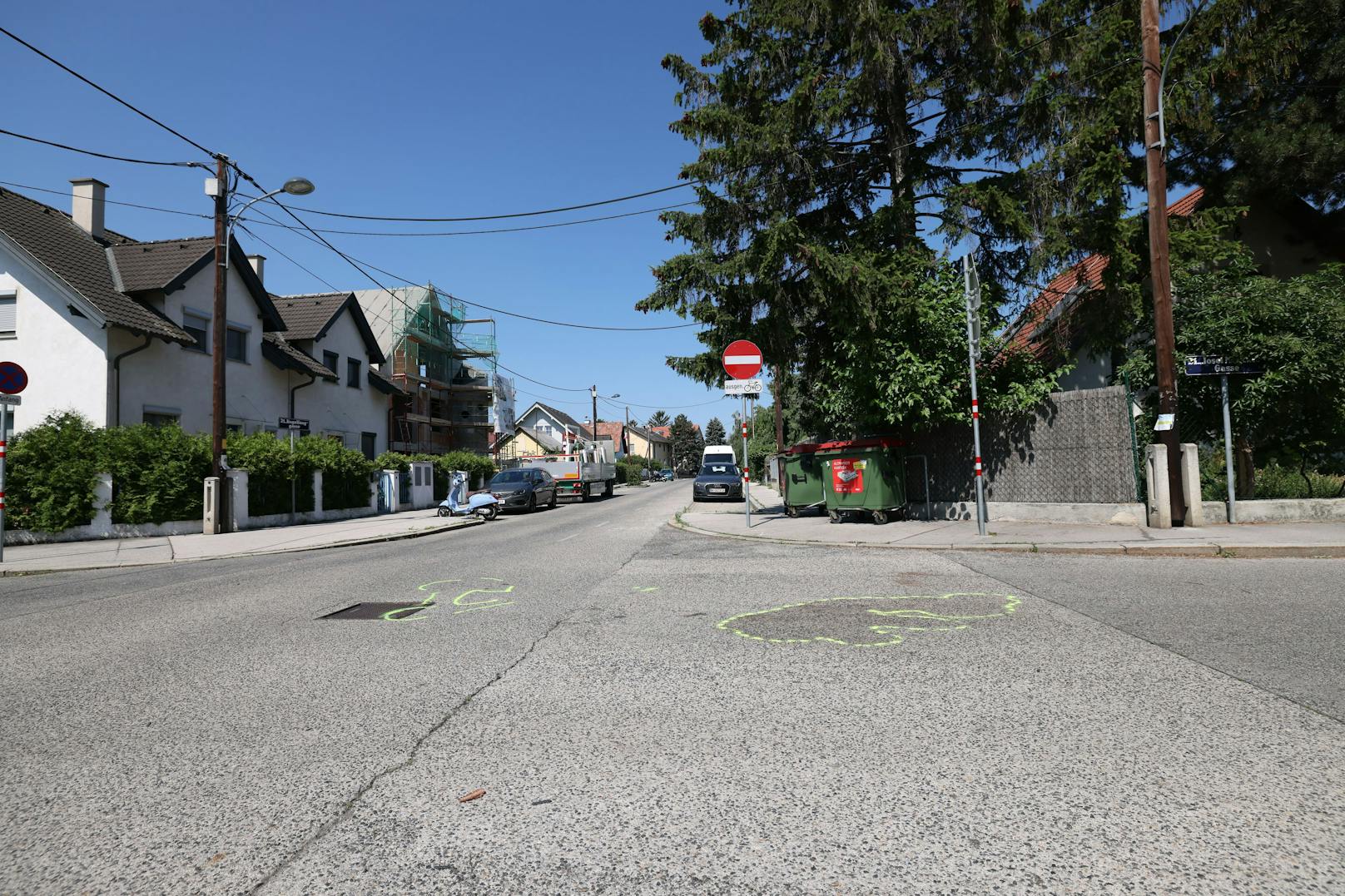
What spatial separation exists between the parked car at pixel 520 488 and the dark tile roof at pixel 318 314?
1073 cm

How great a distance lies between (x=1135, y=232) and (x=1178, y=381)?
311cm

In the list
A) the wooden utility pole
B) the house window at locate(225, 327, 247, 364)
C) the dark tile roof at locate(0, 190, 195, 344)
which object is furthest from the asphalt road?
the house window at locate(225, 327, 247, 364)

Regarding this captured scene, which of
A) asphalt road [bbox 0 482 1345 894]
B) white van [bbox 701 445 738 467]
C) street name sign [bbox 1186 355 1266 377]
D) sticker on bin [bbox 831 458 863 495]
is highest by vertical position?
street name sign [bbox 1186 355 1266 377]

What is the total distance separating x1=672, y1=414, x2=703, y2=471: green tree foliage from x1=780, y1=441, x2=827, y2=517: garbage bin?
334ft

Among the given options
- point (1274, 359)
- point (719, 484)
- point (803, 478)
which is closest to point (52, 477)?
point (803, 478)

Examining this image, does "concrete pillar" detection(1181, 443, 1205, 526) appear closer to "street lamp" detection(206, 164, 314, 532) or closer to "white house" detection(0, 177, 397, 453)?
"street lamp" detection(206, 164, 314, 532)

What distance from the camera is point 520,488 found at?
27469mm

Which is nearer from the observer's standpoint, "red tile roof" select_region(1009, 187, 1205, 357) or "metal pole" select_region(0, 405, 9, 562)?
"metal pole" select_region(0, 405, 9, 562)

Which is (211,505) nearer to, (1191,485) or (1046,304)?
(1046,304)

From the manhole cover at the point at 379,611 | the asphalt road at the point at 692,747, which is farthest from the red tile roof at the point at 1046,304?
the manhole cover at the point at 379,611

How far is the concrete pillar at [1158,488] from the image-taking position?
507 inches

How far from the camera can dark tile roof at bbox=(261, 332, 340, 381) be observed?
2816 cm

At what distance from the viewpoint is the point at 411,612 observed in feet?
24.7

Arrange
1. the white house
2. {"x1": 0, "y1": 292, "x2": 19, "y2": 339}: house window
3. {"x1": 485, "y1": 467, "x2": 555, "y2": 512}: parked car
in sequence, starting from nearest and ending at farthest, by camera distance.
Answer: the white house
{"x1": 0, "y1": 292, "x2": 19, "y2": 339}: house window
{"x1": 485, "y1": 467, "x2": 555, "y2": 512}: parked car
